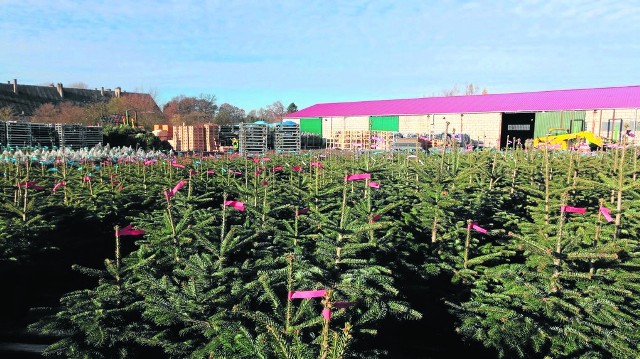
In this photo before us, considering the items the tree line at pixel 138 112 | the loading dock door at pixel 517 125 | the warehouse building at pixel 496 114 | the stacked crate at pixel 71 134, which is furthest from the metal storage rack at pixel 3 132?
the loading dock door at pixel 517 125

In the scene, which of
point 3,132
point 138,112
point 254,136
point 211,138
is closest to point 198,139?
point 211,138

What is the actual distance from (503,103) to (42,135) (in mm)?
36209

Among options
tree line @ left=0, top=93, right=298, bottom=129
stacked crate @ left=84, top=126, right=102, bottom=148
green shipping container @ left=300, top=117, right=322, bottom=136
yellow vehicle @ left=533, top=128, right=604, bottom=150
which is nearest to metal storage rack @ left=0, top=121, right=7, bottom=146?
stacked crate @ left=84, top=126, right=102, bottom=148

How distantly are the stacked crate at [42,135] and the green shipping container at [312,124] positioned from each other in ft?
98.4

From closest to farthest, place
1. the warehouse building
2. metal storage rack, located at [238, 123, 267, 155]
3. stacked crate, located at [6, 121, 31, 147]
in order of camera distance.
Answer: stacked crate, located at [6, 121, 31, 147] → metal storage rack, located at [238, 123, 267, 155] → the warehouse building

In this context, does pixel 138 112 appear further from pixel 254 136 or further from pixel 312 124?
pixel 254 136

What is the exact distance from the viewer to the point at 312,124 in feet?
160

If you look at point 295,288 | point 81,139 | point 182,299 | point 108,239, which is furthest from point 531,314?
point 81,139

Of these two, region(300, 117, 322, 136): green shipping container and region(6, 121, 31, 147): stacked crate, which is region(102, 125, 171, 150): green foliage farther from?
region(300, 117, 322, 136): green shipping container

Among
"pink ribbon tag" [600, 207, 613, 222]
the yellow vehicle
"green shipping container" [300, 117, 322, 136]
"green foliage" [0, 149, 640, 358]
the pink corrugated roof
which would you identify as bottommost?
"green foliage" [0, 149, 640, 358]

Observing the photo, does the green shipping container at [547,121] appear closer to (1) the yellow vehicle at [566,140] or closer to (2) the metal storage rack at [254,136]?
(1) the yellow vehicle at [566,140]

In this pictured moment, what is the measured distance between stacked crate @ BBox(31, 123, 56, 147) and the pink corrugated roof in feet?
101

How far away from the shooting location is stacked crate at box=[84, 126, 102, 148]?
2144cm

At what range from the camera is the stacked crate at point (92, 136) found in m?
21.4
